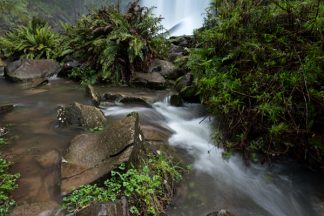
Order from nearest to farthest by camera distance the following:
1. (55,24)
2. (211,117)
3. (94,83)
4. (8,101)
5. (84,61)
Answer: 1. (211,117)
2. (8,101)
3. (94,83)
4. (84,61)
5. (55,24)

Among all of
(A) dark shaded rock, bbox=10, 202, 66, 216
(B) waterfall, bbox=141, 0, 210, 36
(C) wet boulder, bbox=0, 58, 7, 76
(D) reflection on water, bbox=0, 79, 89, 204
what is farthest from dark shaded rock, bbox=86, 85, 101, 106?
(B) waterfall, bbox=141, 0, 210, 36

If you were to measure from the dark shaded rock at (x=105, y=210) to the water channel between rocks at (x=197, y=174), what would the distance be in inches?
25.0

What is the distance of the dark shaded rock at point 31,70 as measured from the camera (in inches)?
360

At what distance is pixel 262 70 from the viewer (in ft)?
15.3

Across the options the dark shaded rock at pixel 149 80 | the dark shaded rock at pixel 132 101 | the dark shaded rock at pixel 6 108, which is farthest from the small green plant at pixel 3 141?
the dark shaded rock at pixel 149 80

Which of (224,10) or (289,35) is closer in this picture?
(289,35)

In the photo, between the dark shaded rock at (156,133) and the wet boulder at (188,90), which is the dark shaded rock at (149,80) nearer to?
the wet boulder at (188,90)

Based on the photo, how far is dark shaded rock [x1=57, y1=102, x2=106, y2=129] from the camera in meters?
5.24

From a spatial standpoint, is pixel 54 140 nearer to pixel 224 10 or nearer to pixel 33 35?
pixel 224 10

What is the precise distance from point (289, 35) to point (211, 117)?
194 centimetres

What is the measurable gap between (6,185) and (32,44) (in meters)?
8.32

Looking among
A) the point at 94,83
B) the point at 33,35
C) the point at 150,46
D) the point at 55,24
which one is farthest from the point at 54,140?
the point at 55,24

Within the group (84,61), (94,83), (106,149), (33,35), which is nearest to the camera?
(106,149)

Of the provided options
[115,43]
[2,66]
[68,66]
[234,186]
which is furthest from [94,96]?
[2,66]
